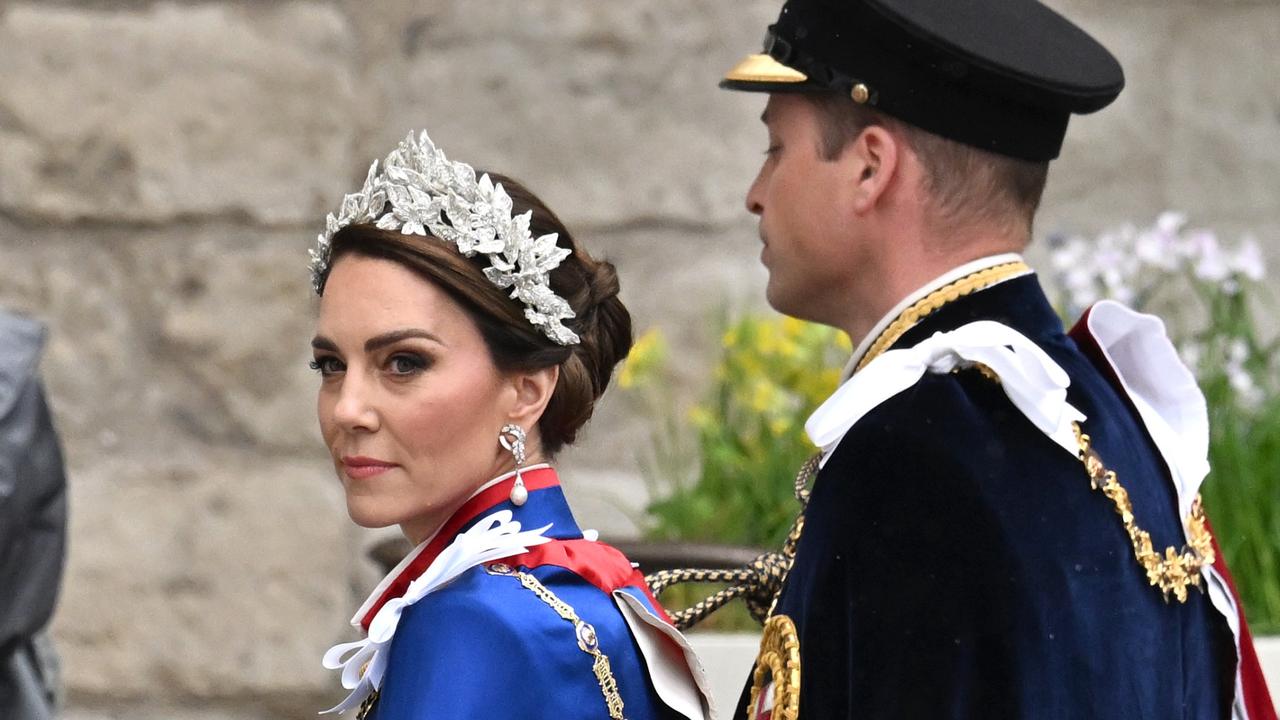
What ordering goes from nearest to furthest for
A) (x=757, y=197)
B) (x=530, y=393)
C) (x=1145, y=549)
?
(x=1145, y=549) < (x=530, y=393) < (x=757, y=197)

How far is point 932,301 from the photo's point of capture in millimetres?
2051

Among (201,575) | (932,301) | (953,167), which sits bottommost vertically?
(201,575)

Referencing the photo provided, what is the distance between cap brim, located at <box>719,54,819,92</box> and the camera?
2111mm

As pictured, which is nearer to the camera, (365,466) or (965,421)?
(965,421)

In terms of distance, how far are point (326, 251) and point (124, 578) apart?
181cm

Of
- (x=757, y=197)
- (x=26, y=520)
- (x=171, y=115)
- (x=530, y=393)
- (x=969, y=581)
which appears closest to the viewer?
(x=969, y=581)

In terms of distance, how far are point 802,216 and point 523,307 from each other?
0.31 metres

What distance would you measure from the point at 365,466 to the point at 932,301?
0.60 meters

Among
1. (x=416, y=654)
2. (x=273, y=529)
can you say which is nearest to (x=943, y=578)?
(x=416, y=654)

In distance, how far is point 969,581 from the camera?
1844mm

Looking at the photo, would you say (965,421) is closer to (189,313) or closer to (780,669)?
(780,669)

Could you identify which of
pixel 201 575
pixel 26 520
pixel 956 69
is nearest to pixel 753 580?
pixel 956 69

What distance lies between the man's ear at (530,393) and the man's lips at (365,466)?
0.14m

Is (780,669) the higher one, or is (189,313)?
(780,669)
